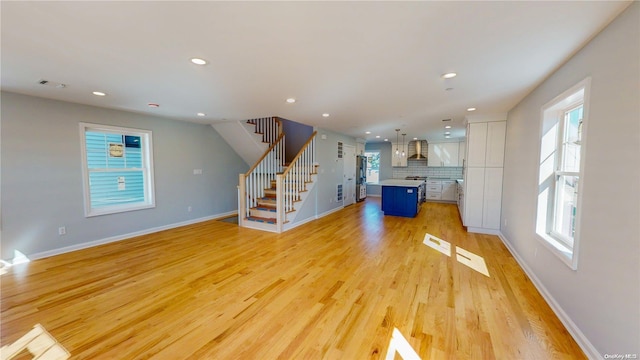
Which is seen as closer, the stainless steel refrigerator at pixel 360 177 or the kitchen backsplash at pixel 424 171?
the stainless steel refrigerator at pixel 360 177

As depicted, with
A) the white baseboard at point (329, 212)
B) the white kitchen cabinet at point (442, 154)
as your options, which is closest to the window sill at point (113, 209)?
the white baseboard at point (329, 212)

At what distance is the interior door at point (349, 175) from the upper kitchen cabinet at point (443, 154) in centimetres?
318

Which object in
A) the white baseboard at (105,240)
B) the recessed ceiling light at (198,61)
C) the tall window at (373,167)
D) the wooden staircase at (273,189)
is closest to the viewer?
the recessed ceiling light at (198,61)

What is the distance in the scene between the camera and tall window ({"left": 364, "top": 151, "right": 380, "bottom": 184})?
424 inches

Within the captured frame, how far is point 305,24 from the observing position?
1706 mm

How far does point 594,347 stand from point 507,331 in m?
0.50

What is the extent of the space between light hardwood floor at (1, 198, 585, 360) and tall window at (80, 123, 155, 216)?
2.94ft

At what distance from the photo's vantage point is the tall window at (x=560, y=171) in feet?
7.79

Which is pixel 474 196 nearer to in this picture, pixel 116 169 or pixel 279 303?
pixel 279 303

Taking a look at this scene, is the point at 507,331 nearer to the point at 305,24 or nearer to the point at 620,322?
the point at 620,322

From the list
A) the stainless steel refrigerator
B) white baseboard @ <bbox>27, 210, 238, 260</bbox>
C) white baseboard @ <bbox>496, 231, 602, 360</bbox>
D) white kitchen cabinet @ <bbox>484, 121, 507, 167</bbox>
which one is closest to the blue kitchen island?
white kitchen cabinet @ <bbox>484, 121, 507, 167</bbox>

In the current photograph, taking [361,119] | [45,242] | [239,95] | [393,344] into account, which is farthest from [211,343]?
[361,119]

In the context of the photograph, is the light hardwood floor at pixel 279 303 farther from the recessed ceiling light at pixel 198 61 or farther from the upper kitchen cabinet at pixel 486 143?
the recessed ceiling light at pixel 198 61

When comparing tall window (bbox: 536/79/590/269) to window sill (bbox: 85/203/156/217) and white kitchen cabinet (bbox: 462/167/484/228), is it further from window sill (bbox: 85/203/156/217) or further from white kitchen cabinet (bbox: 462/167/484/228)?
window sill (bbox: 85/203/156/217)
